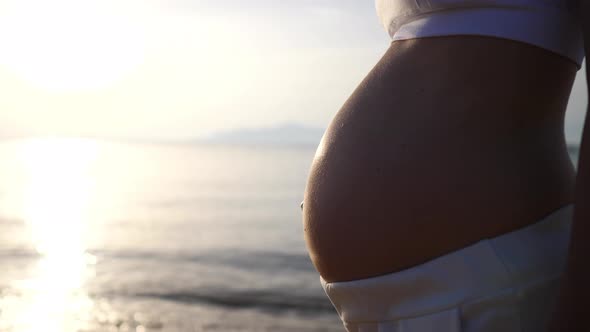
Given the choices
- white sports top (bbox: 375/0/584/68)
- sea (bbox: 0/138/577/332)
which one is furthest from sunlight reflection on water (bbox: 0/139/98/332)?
white sports top (bbox: 375/0/584/68)

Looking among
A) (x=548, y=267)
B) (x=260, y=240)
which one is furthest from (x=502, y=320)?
(x=260, y=240)

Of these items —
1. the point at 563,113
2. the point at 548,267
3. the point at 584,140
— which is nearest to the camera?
the point at 584,140

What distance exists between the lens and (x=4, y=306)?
18.1 feet

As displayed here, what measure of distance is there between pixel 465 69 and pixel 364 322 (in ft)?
1.66

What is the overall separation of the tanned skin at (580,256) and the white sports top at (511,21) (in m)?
0.14

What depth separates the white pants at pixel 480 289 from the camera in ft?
3.45

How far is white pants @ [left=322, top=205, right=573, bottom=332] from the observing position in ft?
3.45

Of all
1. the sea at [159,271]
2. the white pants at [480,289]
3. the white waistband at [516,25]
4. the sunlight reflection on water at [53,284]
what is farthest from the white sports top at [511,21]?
the sunlight reflection on water at [53,284]

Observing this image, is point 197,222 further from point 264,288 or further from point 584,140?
point 584,140

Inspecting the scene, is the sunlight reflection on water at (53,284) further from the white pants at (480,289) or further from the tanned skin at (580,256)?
the tanned skin at (580,256)

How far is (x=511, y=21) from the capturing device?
43.9 inches

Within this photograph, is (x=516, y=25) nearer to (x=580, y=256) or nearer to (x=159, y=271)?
(x=580, y=256)

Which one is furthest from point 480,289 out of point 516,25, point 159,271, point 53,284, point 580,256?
point 159,271

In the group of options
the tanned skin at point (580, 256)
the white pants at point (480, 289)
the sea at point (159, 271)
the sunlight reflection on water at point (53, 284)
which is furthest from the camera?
the sea at point (159, 271)
